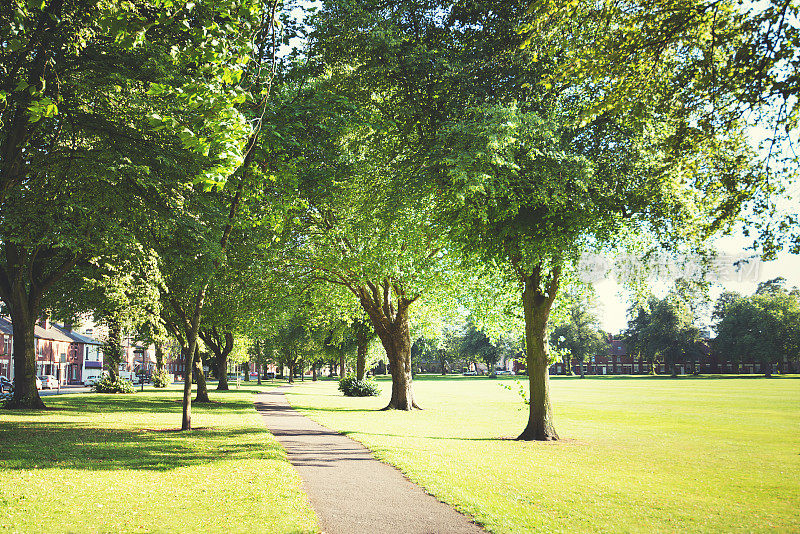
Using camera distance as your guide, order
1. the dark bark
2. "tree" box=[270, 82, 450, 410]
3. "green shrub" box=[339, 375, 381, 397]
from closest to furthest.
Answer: "tree" box=[270, 82, 450, 410] → the dark bark → "green shrub" box=[339, 375, 381, 397]

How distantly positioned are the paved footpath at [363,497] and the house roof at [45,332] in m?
58.6

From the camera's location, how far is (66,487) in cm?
916

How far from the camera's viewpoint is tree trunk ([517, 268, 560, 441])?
17.5 m

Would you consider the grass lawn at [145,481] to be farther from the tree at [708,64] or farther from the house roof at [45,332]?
the house roof at [45,332]

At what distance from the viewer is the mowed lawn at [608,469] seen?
8375 mm

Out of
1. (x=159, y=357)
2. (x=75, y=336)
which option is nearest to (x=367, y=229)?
(x=159, y=357)

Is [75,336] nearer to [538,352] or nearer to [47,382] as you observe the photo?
[47,382]

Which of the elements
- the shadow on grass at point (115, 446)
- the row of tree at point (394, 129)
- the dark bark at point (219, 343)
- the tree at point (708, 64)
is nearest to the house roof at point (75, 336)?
the dark bark at point (219, 343)

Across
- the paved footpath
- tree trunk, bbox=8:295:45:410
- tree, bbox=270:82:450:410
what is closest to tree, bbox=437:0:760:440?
tree, bbox=270:82:450:410

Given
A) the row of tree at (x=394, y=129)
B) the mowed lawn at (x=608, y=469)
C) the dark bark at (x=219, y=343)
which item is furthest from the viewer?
the dark bark at (x=219, y=343)

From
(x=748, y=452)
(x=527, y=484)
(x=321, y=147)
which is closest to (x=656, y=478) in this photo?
(x=527, y=484)

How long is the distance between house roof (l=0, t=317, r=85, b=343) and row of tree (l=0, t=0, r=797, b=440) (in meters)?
50.2

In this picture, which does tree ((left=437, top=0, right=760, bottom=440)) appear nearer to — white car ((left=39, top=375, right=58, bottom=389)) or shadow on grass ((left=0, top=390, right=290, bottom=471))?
shadow on grass ((left=0, top=390, right=290, bottom=471))

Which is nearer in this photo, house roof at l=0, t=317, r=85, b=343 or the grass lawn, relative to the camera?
the grass lawn
